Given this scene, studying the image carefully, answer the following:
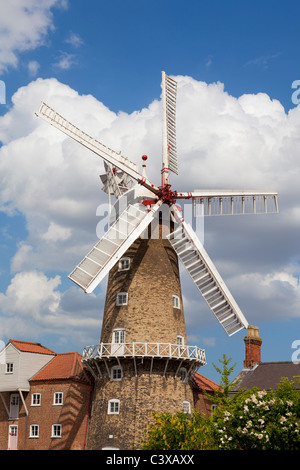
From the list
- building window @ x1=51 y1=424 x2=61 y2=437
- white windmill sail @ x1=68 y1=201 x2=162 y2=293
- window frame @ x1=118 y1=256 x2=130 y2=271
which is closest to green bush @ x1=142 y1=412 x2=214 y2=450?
white windmill sail @ x1=68 y1=201 x2=162 y2=293

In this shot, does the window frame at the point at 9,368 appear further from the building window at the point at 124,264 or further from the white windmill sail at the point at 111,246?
the white windmill sail at the point at 111,246

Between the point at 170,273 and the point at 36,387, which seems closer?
the point at 170,273

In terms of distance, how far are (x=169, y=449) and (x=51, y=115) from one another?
22775mm

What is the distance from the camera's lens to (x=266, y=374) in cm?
4919

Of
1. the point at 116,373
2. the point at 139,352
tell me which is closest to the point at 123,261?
the point at 139,352

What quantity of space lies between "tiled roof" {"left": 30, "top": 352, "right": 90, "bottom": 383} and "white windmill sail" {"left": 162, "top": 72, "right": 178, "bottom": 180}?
1590 centimetres

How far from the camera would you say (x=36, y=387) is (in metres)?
45.0

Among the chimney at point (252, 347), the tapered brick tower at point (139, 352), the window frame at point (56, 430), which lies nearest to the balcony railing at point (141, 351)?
the tapered brick tower at point (139, 352)

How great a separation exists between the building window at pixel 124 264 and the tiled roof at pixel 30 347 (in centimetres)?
1121

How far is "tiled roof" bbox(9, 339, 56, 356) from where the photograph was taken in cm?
4628
